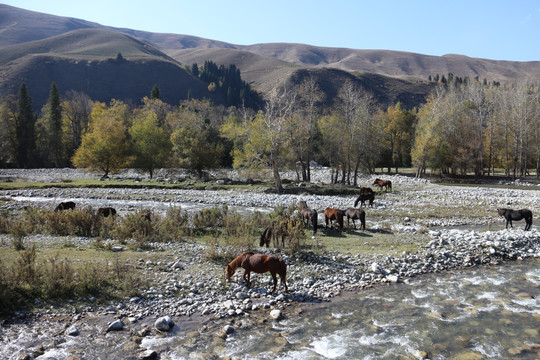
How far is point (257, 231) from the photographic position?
18297 millimetres

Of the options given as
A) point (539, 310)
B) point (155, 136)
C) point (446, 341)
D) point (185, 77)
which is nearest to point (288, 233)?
point (446, 341)

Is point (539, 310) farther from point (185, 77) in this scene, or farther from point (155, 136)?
point (185, 77)

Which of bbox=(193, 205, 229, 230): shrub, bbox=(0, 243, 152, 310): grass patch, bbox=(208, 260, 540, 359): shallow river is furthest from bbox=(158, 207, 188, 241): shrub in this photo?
bbox=(208, 260, 540, 359): shallow river

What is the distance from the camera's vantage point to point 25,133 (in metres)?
70.4

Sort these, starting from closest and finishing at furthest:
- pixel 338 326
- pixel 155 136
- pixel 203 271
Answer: pixel 338 326 < pixel 203 271 < pixel 155 136

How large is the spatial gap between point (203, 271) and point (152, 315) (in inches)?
114

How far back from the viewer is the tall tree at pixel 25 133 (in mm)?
70000

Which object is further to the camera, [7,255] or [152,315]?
[7,255]

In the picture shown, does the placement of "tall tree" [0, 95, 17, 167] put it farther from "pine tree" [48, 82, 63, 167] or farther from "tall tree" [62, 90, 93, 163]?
"tall tree" [62, 90, 93, 163]

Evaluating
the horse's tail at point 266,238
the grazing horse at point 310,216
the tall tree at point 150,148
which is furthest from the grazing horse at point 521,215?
the tall tree at point 150,148

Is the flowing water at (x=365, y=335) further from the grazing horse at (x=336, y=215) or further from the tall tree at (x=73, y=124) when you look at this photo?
the tall tree at (x=73, y=124)

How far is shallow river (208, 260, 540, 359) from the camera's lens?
7939 mm

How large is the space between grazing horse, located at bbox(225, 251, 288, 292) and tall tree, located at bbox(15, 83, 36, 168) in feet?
250

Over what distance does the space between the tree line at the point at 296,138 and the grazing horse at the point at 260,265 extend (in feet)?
79.1
